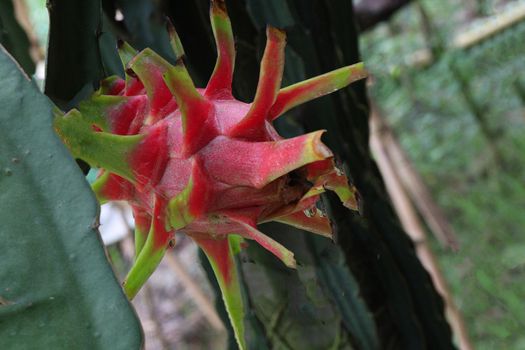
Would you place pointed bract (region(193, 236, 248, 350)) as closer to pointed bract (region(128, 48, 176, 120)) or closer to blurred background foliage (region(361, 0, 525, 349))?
pointed bract (region(128, 48, 176, 120))

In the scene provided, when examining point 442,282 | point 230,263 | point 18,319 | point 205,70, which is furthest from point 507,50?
point 18,319

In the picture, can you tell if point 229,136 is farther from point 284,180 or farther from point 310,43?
point 310,43

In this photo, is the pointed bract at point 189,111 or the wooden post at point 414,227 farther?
the wooden post at point 414,227

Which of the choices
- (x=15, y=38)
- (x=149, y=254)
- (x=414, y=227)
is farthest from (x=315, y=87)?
(x=414, y=227)

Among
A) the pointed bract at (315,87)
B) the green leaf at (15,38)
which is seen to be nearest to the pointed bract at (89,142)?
the pointed bract at (315,87)

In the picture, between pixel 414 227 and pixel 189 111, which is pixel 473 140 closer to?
pixel 414 227

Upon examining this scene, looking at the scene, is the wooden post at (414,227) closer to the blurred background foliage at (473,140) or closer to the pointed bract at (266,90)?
the blurred background foliage at (473,140)

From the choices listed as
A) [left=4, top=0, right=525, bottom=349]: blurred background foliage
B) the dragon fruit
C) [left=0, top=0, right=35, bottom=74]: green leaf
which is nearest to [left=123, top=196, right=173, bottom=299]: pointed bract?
the dragon fruit
